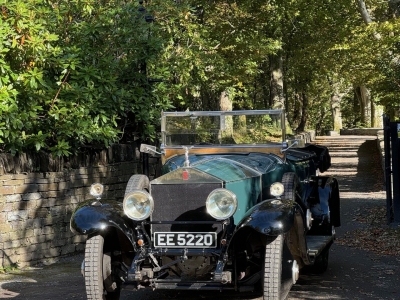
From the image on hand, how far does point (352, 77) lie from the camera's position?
3416 cm

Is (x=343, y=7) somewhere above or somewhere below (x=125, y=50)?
above

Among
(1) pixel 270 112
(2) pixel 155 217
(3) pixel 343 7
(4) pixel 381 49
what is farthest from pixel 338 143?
(2) pixel 155 217

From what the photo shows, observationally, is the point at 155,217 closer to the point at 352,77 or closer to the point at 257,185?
the point at 257,185

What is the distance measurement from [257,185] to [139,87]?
562cm

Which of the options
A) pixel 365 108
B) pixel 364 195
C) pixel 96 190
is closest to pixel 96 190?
pixel 96 190

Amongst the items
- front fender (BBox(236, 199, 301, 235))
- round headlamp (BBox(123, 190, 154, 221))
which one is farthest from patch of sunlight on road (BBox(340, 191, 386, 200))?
round headlamp (BBox(123, 190, 154, 221))

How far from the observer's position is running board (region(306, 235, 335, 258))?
757 cm

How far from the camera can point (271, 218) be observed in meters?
6.52

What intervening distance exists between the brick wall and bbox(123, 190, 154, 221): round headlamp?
11.9 feet

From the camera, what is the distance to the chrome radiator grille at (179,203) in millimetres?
→ 6898

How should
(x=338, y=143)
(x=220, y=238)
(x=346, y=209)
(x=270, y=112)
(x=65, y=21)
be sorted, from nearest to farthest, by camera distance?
(x=220, y=238), (x=270, y=112), (x=65, y=21), (x=346, y=209), (x=338, y=143)

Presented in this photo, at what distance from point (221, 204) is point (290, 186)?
3.75 ft

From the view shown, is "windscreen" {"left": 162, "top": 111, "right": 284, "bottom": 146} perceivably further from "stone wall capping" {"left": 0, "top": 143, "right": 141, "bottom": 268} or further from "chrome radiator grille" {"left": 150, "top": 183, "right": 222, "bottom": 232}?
"stone wall capping" {"left": 0, "top": 143, "right": 141, "bottom": 268}

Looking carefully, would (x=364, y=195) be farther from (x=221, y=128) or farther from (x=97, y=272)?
(x=97, y=272)
